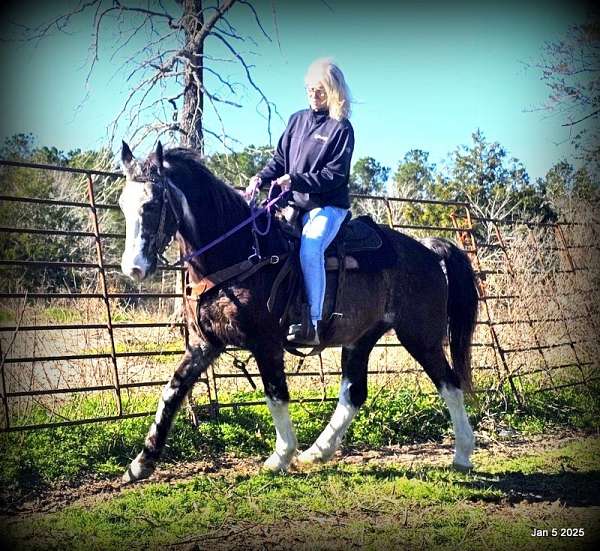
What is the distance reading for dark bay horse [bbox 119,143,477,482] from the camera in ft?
14.8

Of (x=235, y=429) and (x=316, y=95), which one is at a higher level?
(x=316, y=95)

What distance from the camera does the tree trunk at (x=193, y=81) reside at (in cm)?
875

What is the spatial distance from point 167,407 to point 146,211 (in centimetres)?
146

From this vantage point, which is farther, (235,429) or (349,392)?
(235,429)

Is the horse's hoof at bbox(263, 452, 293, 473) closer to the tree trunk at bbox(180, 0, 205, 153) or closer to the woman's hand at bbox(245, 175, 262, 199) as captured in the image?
the woman's hand at bbox(245, 175, 262, 199)

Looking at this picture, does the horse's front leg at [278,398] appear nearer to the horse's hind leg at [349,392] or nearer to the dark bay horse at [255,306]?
the dark bay horse at [255,306]

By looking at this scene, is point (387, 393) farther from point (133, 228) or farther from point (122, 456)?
point (133, 228)

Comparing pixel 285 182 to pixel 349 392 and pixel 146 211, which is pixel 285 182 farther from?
pixel 349 392

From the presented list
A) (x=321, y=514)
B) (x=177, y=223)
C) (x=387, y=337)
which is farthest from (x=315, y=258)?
(x=387, y=337)

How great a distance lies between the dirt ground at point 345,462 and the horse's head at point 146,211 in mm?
1827

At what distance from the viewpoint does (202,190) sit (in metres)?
4.92

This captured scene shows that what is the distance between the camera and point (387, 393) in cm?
795

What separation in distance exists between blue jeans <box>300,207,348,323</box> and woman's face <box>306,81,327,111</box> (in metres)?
0.92

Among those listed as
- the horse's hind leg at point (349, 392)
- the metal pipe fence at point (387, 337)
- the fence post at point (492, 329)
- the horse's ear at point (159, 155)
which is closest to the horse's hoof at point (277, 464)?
the horse's hind leg at point (349, 392)
